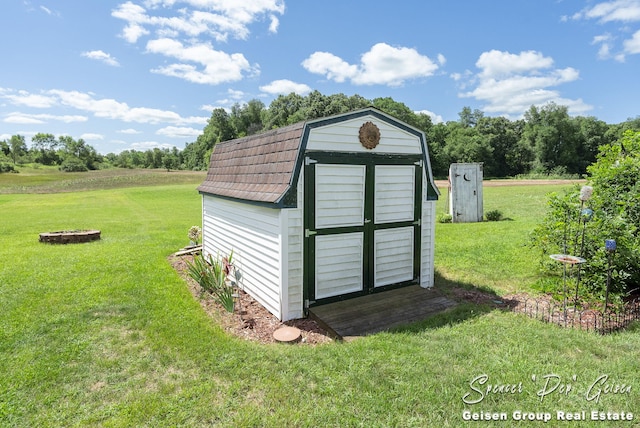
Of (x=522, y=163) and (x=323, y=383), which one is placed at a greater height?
(x=522, y=163)

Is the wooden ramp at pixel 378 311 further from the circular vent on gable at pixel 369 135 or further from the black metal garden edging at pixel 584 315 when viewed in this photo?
the circular vent on gable at pixel 369 135

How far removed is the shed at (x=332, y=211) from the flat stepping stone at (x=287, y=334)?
42 cm

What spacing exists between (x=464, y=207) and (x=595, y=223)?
8.42 metres

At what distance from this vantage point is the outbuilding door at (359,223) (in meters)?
5.22

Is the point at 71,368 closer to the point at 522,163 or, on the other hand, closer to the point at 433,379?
the point at 433,379

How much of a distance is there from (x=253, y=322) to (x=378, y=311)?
1.86 m

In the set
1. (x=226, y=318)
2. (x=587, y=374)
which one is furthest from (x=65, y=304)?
(x=587, y=374)

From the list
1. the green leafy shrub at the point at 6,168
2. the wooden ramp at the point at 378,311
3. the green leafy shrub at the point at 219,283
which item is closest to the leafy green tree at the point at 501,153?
the wooden ramp at the point at 378,311

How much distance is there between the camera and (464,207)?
544 inches

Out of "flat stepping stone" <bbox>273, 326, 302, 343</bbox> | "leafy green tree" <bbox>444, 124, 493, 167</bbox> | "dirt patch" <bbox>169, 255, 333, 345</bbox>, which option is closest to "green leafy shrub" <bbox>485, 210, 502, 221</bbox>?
"dirt patch" <bbox>169, 255, 333, 345</bbox>

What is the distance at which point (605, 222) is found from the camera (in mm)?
5480

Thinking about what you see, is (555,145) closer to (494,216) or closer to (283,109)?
(283,109)

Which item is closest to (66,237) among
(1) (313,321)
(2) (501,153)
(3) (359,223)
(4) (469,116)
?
(1) (313,321)

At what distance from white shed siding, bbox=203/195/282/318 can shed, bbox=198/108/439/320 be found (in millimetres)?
18
